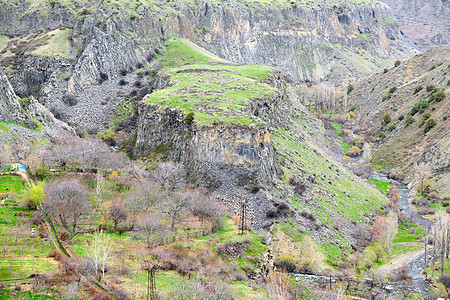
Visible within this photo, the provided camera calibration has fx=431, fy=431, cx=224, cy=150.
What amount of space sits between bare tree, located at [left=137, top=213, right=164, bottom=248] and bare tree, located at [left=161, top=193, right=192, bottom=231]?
282 centimetres

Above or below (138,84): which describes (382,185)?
below

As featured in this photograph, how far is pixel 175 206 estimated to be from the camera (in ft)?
179

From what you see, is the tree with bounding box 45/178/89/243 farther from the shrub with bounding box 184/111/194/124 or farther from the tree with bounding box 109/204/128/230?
the shrub with bounding box 184/111/194/124

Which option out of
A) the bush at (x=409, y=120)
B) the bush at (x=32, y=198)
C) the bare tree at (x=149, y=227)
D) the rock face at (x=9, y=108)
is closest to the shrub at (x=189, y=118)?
the bare tree at (x=149, y=227)

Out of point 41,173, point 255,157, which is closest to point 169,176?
point 255,157

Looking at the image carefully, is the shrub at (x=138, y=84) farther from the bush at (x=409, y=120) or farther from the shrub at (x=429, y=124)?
the shrub at (x=429, y=124)

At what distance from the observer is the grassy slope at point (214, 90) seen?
230 ft

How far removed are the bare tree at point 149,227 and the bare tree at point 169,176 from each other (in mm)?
10532

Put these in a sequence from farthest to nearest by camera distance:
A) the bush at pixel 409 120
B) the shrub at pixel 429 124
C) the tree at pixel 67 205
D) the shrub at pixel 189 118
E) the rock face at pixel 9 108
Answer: the bush at pixel 409 120 < the shrub at pixel 429 124 < the rock face at pixel 9 108 < the shrub at pixel 189 118 < the tree at pixel 67 205

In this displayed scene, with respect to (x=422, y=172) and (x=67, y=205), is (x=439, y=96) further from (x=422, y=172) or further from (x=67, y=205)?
(x=67, y=205)

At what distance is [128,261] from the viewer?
139 ft

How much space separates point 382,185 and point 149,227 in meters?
60.6

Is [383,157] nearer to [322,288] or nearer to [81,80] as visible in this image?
[322,288]

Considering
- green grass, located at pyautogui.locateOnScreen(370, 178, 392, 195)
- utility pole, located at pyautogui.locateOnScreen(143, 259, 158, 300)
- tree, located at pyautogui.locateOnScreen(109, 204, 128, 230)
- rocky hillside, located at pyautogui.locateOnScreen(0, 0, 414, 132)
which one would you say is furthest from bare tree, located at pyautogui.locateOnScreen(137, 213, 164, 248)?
rocky hillside, located at pyautogui.locateOnScreen(0, 0, 414, 132)
